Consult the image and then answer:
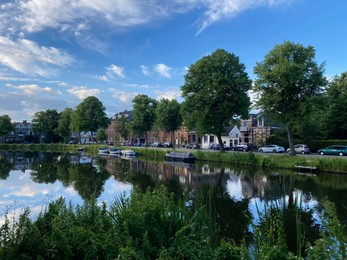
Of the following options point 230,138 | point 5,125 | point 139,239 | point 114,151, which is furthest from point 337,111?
point 5,125

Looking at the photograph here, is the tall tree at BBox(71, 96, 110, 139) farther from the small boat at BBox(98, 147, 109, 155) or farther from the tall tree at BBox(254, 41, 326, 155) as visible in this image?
the tall tree at BBox(254, 41, 326, 155)

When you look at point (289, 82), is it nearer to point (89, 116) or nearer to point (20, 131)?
point (89, 116)

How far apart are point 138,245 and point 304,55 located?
109 feet

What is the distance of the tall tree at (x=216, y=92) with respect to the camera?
40031mm

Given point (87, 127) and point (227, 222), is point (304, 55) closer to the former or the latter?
point (227, 222)

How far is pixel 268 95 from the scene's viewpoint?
33625 mm

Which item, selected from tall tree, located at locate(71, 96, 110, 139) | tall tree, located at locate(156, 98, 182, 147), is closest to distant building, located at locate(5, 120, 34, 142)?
tall tree, located at locate(71, 96, 110, 139)

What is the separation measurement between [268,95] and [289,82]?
272cm

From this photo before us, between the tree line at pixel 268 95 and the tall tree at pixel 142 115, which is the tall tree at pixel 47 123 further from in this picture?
the tree line at pixel 268 95

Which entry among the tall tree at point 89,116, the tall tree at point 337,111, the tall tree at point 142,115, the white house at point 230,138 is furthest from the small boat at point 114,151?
the tall tree at point 337,111

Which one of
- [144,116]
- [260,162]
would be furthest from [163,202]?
[144,116]

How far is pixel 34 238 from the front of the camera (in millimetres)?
5504

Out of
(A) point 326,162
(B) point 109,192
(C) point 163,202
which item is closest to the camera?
(C) point 163,202

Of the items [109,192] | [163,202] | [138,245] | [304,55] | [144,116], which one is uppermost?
[304,55]
